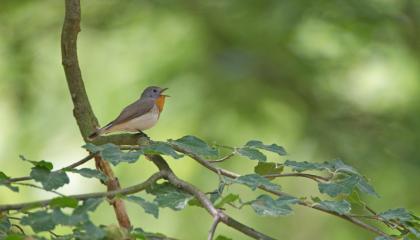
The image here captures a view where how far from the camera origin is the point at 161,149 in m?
1.75

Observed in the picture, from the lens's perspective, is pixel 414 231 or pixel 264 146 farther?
pixel 264 146

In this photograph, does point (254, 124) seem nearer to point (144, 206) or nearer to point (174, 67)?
point (174, 67)

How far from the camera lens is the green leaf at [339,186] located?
1804 millimetres

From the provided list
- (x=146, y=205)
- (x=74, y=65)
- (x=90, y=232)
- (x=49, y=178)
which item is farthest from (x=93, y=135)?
(x=90, y=232)

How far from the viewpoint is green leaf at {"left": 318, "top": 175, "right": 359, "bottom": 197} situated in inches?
71.0

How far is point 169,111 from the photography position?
4.09 meters

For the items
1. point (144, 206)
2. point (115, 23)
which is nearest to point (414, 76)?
point (115, 23)

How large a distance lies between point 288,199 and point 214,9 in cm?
297

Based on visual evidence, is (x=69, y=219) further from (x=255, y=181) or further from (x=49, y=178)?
(x=255, y=181)

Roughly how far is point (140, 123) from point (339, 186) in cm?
167

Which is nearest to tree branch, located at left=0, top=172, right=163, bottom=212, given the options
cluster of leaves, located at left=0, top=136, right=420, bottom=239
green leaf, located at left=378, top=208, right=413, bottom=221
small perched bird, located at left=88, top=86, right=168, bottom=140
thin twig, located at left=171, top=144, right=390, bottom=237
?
cluster of leaves, located at left=0, top=136, right=420, bottom=239

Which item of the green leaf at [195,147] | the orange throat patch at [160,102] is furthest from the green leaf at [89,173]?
the orange throat patch at [160,102]

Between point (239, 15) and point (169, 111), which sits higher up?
point (239, 15)

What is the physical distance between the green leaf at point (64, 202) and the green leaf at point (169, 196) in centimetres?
18
